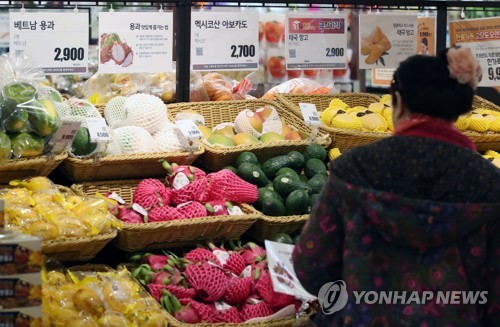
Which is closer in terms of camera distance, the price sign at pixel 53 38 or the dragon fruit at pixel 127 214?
the dragon fruit at pixel 127 214

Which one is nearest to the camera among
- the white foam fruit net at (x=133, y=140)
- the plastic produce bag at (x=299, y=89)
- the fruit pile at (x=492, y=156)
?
the white foam fruit net at (x=133, y=140)

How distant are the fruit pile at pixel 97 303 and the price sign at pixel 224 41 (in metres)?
1.27

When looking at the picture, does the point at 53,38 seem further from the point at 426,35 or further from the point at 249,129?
the point at 426,35

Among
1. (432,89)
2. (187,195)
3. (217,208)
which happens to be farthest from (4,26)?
(432,89)

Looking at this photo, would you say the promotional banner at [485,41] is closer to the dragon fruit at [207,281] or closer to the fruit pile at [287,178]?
the fruit pile at [287,178]

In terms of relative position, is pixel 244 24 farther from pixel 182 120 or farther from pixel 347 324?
pixel 347 324

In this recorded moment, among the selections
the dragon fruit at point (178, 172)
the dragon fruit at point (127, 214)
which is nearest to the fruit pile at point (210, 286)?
the dragon fruit at point (127, 214)

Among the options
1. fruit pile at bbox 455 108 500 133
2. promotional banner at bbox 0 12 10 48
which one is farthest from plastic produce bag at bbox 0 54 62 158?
promotional banner at bbox 0 12 10 48

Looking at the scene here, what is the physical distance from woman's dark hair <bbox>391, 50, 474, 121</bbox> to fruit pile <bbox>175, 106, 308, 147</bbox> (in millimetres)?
1580

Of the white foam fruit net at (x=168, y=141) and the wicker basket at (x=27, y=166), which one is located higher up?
the white foam fruit net at (x=168, y=141)

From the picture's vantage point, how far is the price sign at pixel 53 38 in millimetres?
3396

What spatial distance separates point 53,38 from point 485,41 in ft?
7.26

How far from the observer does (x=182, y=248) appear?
3244mm

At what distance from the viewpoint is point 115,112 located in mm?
3555
